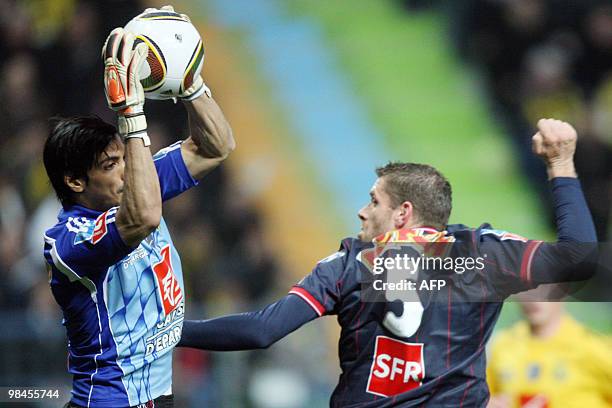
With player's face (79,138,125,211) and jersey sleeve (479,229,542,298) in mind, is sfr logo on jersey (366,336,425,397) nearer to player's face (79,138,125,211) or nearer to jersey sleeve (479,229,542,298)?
jersey sleeve (479,229,542,298)

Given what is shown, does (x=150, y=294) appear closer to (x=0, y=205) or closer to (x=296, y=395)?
(x=296, y=395)

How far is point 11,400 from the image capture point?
27.5ft

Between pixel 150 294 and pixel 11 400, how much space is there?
5.01m

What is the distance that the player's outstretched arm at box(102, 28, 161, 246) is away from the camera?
365 cm

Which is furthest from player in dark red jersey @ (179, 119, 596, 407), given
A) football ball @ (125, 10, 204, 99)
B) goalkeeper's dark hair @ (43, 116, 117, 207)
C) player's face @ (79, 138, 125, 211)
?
football ball @ (125, 10, 204, 99)

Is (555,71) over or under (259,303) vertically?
over

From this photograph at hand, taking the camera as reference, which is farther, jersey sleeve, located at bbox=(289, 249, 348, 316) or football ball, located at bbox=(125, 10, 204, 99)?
football ball, located at bbox=(125, 10, 204, 99)

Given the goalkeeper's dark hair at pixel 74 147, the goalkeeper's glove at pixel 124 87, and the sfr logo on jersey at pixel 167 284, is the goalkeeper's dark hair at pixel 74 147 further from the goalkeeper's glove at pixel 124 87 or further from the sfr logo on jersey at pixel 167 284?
the sfr logo on jersey at pixel 167 284

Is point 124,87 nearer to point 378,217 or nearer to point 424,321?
point 378,217

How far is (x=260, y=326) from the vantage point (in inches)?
149

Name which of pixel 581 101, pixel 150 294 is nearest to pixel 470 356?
pixel 150 294

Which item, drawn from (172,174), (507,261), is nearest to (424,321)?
(507,261)

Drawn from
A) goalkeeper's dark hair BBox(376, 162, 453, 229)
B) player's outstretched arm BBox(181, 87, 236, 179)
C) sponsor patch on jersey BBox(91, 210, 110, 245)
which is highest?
player's outstretched arm BBox(181, 87, 236, 179)

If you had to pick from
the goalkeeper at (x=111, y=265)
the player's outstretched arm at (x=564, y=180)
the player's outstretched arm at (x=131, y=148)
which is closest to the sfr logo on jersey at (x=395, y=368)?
the player's outstretched arm at (x=564, y=180)
